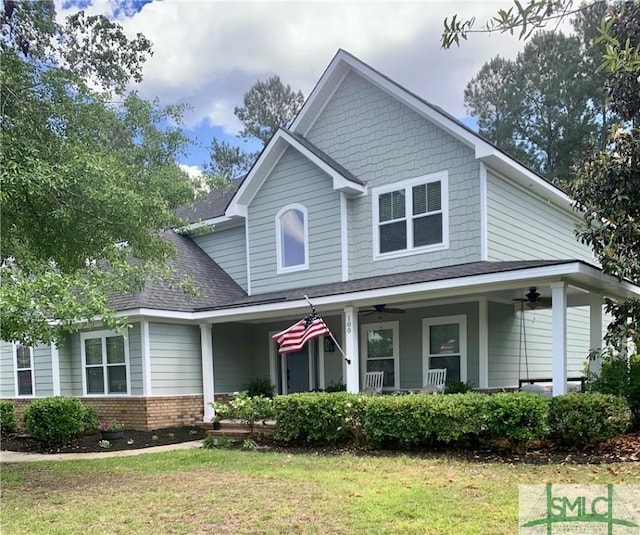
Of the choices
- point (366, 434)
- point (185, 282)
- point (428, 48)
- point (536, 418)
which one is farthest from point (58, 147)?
point (536, 418)

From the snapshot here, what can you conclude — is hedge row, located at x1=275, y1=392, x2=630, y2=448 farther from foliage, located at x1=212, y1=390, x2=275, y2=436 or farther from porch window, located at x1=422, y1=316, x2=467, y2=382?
porch window, located at x1=422, y1=316, x2=467, y2=382

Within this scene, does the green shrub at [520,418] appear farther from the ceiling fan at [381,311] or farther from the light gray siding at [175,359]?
the light gray siding at [175,359]

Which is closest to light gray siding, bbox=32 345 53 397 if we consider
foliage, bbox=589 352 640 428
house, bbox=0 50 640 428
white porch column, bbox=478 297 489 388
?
house, bbox=0 50 640 428

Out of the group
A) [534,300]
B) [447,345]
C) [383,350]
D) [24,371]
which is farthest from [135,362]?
[534,300]

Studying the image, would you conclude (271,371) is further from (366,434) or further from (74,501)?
(74,501)

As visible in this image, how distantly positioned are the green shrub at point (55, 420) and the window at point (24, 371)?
12.4 ft

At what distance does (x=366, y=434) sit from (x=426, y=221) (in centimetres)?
497

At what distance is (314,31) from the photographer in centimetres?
966

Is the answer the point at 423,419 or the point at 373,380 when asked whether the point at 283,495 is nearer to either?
the point at 423,419

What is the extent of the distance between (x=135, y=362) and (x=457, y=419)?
7.97 meters

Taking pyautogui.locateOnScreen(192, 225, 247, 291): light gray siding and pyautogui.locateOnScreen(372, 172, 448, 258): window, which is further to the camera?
pyautogui.locateOnScreen(192, 225, 247, 291): light gray siding

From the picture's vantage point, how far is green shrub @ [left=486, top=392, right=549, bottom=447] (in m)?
7.92

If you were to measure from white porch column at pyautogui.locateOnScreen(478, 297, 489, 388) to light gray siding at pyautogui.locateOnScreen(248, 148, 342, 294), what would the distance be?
3.29m

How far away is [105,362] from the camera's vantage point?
1379cm
